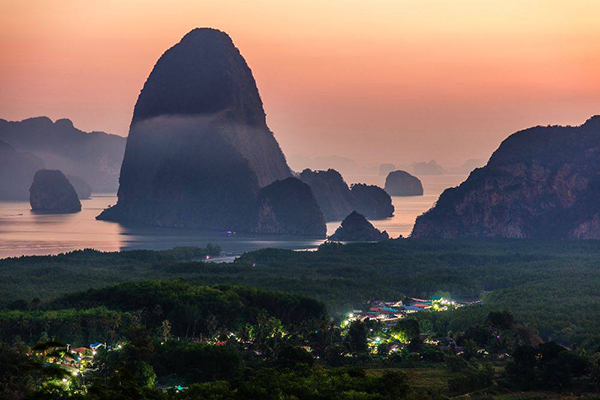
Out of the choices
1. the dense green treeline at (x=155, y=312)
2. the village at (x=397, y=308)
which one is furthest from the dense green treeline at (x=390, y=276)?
the dense green treeline at (x=155, y=312)

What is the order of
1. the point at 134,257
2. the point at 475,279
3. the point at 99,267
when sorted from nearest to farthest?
the point at 475,279
the point at 99,267
the point at 134,257

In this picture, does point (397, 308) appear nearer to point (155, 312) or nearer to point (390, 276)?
point (390, 276)

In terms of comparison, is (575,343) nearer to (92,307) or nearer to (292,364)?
(292,364)

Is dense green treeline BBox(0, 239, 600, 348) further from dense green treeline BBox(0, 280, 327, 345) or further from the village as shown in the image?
dense green treeline BBox(0, 280, 327, 345)

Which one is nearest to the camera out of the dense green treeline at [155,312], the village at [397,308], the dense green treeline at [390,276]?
the dense green treeline at [155,312]

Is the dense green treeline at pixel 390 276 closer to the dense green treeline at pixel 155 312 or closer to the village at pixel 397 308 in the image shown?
the village at pixel 397 308

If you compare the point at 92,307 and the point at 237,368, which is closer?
the point at 237,368

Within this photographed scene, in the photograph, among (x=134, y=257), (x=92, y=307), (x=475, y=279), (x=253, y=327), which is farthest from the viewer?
(x=134, y=257)

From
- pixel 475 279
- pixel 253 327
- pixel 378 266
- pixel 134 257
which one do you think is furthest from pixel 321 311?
pixel 134 257

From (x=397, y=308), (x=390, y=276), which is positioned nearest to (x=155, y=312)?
(x=397, y=308)

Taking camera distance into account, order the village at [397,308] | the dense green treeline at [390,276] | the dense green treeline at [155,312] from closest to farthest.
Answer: the dense green treeline at [155,312] → the dense green treeline at [390,276] → the village at [397,308]

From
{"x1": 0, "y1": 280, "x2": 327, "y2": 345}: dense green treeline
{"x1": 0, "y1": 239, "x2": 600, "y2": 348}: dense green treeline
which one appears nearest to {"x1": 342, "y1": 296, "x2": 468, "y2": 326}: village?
{"x1": 0, "y1": 239, "x2": 600, "y2": 348}: dense green treeline
